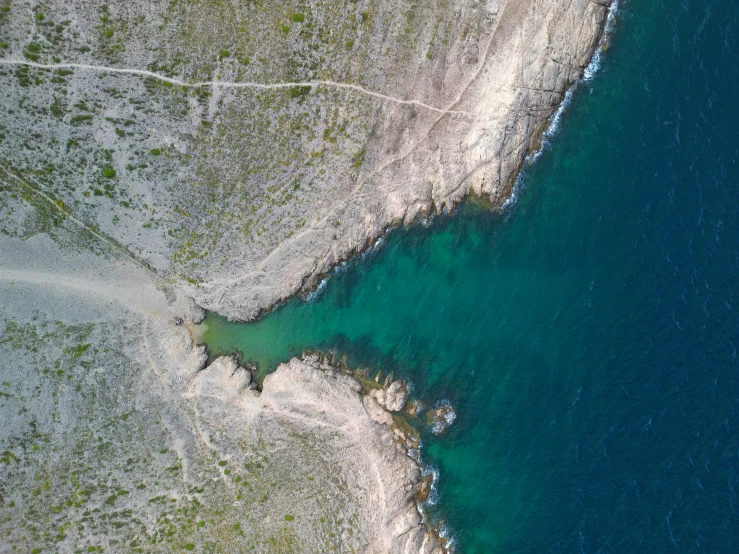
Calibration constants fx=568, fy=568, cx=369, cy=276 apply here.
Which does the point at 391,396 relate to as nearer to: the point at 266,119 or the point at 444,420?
the point at 444,420

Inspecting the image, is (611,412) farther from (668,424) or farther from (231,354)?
(231,354)

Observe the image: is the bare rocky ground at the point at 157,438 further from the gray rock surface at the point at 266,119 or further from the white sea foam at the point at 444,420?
the gray rock surface at the point at 266,119

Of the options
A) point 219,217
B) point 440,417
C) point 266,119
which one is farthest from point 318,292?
A: point 440,417

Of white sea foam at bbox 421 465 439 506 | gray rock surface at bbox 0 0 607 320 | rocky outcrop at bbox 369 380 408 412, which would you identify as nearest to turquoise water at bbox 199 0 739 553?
white sea foam at bbox 421 465 439 506

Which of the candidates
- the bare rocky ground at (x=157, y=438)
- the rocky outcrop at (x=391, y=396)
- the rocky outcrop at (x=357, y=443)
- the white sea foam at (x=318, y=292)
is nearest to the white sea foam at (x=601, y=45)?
the white sea foam at (x=318, y=292)

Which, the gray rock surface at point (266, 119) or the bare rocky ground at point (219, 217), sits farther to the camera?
the bare rocky ground at point (219, 217)

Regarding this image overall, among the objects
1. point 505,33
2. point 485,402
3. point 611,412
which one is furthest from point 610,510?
point 505,33
